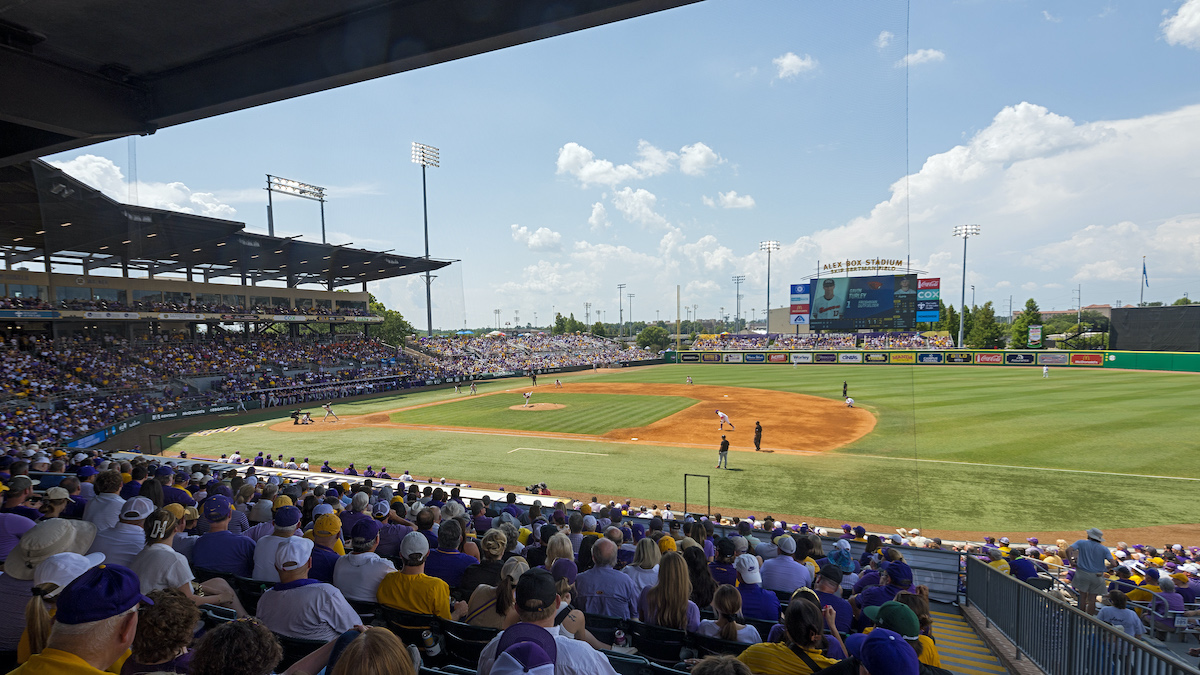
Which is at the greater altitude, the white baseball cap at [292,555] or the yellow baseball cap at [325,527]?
the white baseball cap at [292,555]

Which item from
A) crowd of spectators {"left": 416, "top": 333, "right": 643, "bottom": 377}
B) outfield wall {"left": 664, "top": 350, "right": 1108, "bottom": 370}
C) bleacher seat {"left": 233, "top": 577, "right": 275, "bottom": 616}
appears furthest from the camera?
crowd of spectators {"left": 416, "top": 333, "right": 643, "bottom": 377}

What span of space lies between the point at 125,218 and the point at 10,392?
9.16 metres

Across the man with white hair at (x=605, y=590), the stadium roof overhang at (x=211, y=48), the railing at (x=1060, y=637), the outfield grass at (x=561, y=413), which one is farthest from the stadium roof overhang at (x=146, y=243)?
the outfield grass at (x=561, y=413)

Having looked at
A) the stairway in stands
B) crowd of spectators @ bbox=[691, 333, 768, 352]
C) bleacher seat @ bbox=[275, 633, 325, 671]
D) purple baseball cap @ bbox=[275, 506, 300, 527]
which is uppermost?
purple baseball cap @ bbox=[275, 506, 300, 527]

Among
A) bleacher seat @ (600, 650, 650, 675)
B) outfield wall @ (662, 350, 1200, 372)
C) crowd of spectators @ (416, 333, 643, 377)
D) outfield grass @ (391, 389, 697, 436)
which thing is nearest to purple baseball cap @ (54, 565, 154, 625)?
bleacher seat @ (600, 650, 650, 675)

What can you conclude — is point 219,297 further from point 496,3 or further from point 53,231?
point 496,3

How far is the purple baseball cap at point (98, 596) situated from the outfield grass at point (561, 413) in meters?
22.8

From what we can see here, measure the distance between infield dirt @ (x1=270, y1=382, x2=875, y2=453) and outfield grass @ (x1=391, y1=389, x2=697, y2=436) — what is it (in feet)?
2.78

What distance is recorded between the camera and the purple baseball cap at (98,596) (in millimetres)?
2064

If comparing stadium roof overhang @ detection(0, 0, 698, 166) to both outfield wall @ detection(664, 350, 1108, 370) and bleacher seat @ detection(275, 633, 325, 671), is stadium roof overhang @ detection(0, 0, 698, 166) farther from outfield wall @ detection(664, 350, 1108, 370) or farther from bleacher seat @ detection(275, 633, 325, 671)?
outfield wall @ detection(664, 350, 1108, 370)

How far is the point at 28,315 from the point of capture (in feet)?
95.4

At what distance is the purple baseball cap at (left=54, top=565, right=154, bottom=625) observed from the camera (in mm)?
2064

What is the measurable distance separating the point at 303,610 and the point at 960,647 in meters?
7.71

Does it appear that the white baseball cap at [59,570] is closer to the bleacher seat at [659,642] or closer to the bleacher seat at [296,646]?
the bleacher seat at [296,646]
